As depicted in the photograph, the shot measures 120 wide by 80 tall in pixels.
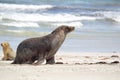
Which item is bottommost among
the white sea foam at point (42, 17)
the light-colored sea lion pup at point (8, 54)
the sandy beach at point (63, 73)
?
the white sea foam at point (42, 17)

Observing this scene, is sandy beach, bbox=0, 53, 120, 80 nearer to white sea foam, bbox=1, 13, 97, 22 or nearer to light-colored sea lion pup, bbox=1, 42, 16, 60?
light-colored sea lion pup, bbox=1, 42, 16, 60

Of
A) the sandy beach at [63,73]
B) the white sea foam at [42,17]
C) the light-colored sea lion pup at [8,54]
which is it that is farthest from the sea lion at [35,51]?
the white sea foam at [42,17]

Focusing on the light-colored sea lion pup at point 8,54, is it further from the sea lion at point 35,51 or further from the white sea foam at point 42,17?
the white sea foam at point 42,17

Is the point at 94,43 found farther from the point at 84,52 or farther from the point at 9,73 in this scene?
the point at 9,73

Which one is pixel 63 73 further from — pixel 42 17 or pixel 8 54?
pixel 42 17

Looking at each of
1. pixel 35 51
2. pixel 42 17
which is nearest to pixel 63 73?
pixel 35 51

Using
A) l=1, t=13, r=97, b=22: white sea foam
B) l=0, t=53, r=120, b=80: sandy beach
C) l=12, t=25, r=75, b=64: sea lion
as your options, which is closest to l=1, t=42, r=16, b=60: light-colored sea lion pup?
l=12, t=25, r=75, b=64: sea lion

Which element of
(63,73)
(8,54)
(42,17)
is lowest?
(42,17)

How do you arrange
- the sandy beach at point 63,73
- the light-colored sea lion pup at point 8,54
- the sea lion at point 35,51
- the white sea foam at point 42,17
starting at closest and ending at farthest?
the sandy beach at point 63,73 → the sea lion at point 35,51 → the light-colored sea lion pup at point 8,54 → the white sea foam at point 42,17

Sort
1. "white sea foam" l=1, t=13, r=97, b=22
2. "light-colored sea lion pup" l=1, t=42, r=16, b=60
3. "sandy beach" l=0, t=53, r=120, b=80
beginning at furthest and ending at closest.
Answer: "white sea foam" l=1, t=13, r=97, b=22
"light-colored sea lion pup" l=1, t=42, r=16, b=60
"sandy beach" l=0, t=53, r=120, b=80

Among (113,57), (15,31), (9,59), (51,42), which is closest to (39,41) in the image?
(51,42)

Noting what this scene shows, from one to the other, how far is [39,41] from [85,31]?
9.09 metres

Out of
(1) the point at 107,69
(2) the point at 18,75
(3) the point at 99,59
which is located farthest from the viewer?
(3) the point at 99,59

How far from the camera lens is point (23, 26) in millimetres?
19203
